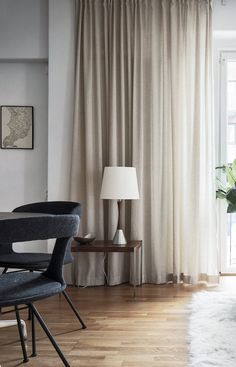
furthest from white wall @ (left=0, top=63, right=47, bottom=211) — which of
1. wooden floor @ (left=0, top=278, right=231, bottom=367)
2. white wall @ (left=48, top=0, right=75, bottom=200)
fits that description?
wooden floor @ (left=0, top=278, right=231, bottom=367)

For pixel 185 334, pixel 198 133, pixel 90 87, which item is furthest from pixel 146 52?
pixel 185 334

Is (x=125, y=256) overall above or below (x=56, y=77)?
below

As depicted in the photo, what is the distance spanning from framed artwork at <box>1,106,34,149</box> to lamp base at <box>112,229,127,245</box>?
1.41 metres

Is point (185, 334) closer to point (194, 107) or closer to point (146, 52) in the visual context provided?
point (194, 107)

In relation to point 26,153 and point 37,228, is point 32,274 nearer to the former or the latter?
point 37,228

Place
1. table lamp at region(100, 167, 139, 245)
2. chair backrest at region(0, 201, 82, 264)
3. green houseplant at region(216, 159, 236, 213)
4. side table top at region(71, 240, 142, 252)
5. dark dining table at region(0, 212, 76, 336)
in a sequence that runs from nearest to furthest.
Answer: dark dining table at region(0, 212, 76, 336), chair backrest at region(0, 201, 82, 264), side table top at region(71, 240, 142, 252), table lamp at region(100, 167, 139, 245), green houseplant at region(216, 159, 236, 213)

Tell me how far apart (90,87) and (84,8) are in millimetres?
790

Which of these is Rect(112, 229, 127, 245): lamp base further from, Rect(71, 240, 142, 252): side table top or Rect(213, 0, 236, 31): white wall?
Rect(213, 0, 236, 31): white wall

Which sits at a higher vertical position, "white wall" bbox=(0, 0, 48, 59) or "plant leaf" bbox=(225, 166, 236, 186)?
"white wall" bbox=(0, 0, 48, 59)

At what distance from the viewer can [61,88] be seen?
4.96m

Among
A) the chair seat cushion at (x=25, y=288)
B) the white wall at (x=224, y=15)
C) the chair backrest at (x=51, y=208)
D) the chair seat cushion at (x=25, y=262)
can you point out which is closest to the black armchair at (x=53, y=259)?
the chair seat cushion at (x=25, y=288)

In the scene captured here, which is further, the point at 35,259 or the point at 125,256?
the point at 125,256

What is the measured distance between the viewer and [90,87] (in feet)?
15.9

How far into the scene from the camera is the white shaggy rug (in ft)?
8.75
